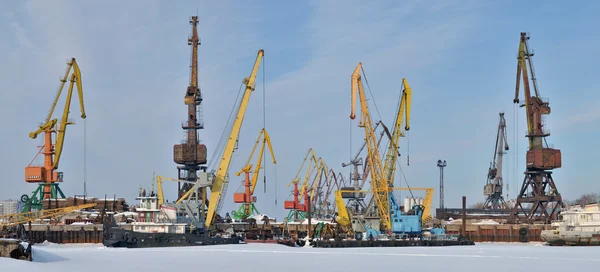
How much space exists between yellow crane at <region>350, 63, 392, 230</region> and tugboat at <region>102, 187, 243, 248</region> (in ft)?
68.8

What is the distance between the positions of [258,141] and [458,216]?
4120 cm

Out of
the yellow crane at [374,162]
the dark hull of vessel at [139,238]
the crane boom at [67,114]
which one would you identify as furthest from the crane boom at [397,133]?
the crane boom at [67,114]

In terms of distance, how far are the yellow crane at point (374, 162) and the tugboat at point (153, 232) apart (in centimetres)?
2096

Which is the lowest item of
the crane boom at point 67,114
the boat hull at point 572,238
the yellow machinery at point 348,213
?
the boat hull at point 572,238

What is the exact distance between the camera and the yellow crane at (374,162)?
10970 cm

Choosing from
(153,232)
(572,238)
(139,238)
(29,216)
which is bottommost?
(572,238)

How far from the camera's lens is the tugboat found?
313ft

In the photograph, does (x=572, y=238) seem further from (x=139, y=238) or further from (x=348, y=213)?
(x=139, y=238)

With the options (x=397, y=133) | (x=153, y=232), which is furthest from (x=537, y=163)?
(x=153, y=232)

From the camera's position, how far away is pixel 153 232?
96.6m

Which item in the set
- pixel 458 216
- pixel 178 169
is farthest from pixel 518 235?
pixel 178 169

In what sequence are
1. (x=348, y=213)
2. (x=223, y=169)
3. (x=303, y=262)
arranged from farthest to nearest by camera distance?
(x=348, y=213), (x=223, y=169), (x=303, y=262)

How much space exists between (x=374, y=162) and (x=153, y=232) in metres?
33.1

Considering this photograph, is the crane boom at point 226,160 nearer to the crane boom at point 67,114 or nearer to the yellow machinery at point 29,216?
the yellow machinery at point 29,216
